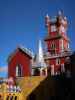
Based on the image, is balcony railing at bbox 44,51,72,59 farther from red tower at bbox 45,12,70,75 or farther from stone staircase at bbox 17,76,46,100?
stone staircase at bbox 17,76,46,100

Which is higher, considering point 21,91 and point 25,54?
point 25,54

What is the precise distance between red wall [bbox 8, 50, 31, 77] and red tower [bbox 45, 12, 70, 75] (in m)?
11.6

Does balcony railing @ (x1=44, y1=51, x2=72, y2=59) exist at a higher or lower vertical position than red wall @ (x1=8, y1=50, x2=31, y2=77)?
higher

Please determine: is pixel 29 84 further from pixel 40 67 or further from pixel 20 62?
pixel 40 67

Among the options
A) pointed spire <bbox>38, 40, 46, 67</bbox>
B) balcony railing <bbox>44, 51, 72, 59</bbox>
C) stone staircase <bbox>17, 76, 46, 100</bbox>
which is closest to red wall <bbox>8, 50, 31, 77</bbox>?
pointed spire <bbox>38, 40, 46, 67</bbox>

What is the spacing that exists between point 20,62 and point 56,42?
23.0 meters

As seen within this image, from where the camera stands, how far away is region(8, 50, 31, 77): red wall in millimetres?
69812

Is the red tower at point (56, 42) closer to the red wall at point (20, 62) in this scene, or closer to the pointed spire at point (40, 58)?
the pointed spire at point (40, 58)

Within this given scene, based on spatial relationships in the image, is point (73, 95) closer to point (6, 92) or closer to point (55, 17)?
point (6, 92)

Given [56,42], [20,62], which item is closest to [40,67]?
[20,62]

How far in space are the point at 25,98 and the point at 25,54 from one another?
16.0 m

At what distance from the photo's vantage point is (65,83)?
58438mm

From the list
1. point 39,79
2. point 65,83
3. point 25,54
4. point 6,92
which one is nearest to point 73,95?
point 65,83

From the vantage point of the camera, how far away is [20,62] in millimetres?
70625
